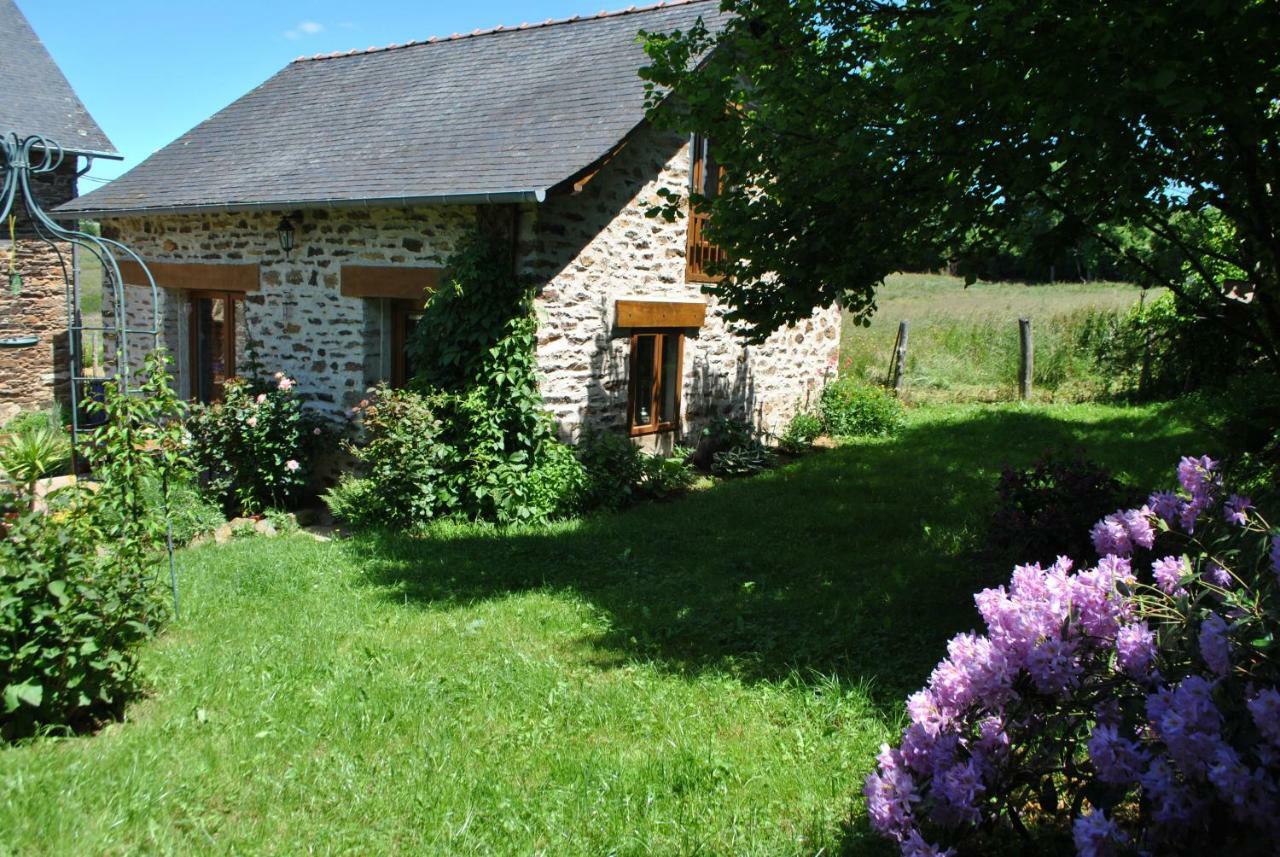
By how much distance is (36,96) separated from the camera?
1522cm

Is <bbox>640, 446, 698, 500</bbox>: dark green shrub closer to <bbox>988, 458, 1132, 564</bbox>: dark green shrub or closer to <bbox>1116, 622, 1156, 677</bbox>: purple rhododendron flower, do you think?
<bbox>988, 458, 1132, 564</bbox>: dark green shrub

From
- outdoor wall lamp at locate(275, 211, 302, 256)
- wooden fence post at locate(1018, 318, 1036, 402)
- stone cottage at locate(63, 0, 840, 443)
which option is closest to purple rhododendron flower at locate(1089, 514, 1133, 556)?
stone cottage at locate(63, 0, 840, 443)

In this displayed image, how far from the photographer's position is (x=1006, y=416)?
12812 mm

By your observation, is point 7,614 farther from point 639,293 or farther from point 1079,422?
point 1079,422

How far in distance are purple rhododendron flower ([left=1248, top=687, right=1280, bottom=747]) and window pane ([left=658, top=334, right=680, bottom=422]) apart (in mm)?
8515

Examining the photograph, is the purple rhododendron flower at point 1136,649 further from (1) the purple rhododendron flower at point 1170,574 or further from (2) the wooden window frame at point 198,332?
(2) the wooden window frame at point 198,332

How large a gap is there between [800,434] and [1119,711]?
9394 millimetres

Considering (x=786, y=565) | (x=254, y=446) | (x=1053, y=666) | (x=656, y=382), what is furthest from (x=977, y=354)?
(x=1053, y=666)

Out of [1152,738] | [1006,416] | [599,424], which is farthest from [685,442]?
[1152,738]

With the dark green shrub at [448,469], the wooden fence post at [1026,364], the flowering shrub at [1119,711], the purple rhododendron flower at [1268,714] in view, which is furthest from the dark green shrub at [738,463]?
the purple rhododendron flower at [1268,714]

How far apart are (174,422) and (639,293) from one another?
5334 mm

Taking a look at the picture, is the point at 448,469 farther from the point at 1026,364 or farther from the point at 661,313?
the point at 1026,364

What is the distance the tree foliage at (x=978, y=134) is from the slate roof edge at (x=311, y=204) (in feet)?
5.40

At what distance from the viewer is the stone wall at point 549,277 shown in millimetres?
8719
